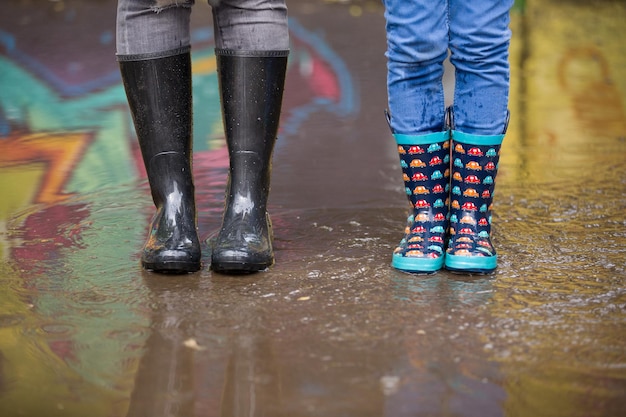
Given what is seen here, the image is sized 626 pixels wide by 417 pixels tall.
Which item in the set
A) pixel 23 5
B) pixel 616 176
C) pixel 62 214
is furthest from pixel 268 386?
pixel 23 5

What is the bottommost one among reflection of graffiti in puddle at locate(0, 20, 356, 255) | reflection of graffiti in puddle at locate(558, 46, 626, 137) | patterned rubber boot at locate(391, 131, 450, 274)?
reflection of graffiti in puddle at locate(558, 46, 626, 137)

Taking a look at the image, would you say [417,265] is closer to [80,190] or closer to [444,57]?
[444,57]

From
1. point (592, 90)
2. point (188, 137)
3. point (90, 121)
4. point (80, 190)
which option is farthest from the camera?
point (592, 90)

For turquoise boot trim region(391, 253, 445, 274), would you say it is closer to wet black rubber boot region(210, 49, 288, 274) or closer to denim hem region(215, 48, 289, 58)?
wet black rubber boot region(210, 49, 288, 274)

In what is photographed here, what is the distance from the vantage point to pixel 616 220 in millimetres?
2205

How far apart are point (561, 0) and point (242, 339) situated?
5.74m

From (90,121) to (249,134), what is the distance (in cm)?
152

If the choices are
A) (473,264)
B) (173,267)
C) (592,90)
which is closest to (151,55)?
(173,267)

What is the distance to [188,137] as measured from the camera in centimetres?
201

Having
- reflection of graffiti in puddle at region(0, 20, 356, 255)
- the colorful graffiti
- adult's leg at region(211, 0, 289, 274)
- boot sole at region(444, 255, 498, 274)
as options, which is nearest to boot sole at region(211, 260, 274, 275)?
adult's leg at region(211, 0, 289, 274)

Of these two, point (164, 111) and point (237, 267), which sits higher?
point (164, 111)

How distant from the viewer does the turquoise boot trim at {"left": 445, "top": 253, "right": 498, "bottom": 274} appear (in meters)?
1.88

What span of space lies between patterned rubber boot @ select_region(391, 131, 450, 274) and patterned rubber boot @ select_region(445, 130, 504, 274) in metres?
0.03

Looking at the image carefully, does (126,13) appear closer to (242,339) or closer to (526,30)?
(242,339)
